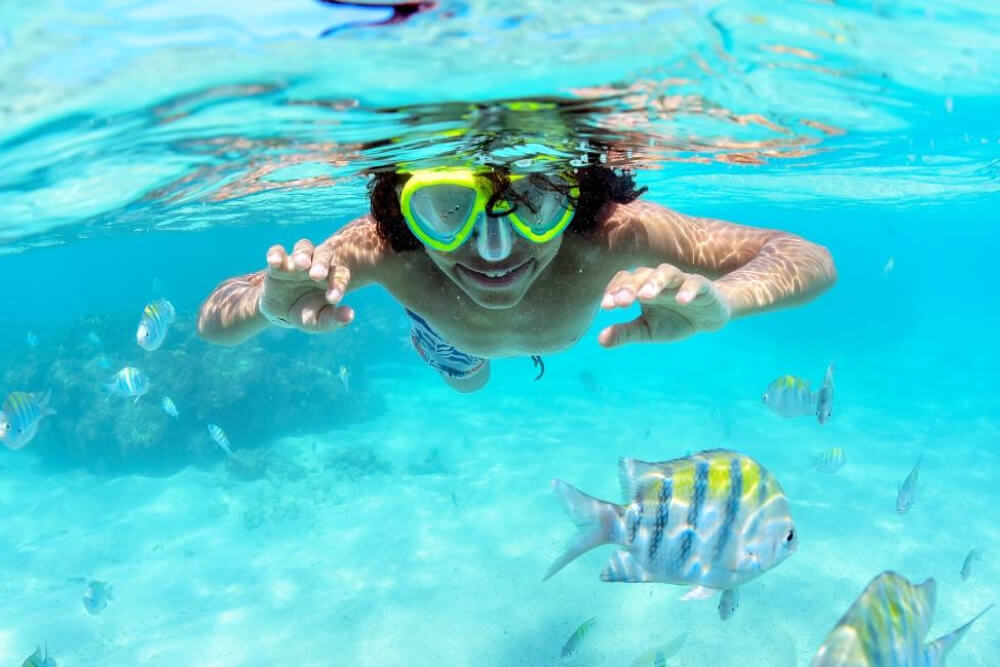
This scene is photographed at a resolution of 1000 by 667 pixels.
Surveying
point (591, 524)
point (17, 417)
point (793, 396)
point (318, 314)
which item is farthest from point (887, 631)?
point (17, 417)

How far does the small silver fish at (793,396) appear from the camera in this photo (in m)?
7.58

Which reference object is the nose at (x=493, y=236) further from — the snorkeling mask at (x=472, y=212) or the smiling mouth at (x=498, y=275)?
the smiling mouth at (x=498, y=275)

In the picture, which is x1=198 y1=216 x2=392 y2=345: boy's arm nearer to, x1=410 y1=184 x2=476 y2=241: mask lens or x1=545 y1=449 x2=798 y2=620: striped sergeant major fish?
x1=410 y1=184 x2=476 y2=241: mask lens

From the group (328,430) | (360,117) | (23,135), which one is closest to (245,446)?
(328,430)

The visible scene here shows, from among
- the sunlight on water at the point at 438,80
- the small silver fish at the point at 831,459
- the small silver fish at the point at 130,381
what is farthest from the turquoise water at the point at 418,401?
the small silver fish at the point at 130,381

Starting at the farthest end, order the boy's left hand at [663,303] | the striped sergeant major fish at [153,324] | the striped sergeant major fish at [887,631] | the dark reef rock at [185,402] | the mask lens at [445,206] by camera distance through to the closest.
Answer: the dark reef rock at [185,402] < the striped sergeant major fish at [153,324] < the mask lens at [445,206] < the boy's left hand at [663,303] < the striped sergeant major fish at [887,631]

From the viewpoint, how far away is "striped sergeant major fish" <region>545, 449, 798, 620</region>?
3.90 meters

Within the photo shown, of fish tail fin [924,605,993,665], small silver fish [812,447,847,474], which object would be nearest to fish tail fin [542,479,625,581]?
fish tail fin [924,605,993,665]

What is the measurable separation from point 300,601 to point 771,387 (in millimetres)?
8990

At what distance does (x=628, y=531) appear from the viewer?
3959 millimetres

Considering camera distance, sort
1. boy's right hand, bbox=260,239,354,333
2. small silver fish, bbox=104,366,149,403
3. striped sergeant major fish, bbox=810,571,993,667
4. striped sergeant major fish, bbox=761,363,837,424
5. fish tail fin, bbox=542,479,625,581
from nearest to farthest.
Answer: striped sergeant major fish, bbox=810,571,993,667 → boy's right hand, bbox=260,239,354,333 → fish tail fin, bbox=542,479,625,581 → striped sergeant major fish, bbox=761,363,837,424 → small silver fish, bbox=104,366,149,403

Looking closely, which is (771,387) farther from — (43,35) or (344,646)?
(43,35)

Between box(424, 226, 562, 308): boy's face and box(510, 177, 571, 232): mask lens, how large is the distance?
0.48 feet

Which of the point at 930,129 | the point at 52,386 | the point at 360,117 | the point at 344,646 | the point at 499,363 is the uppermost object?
the point at 360,117
